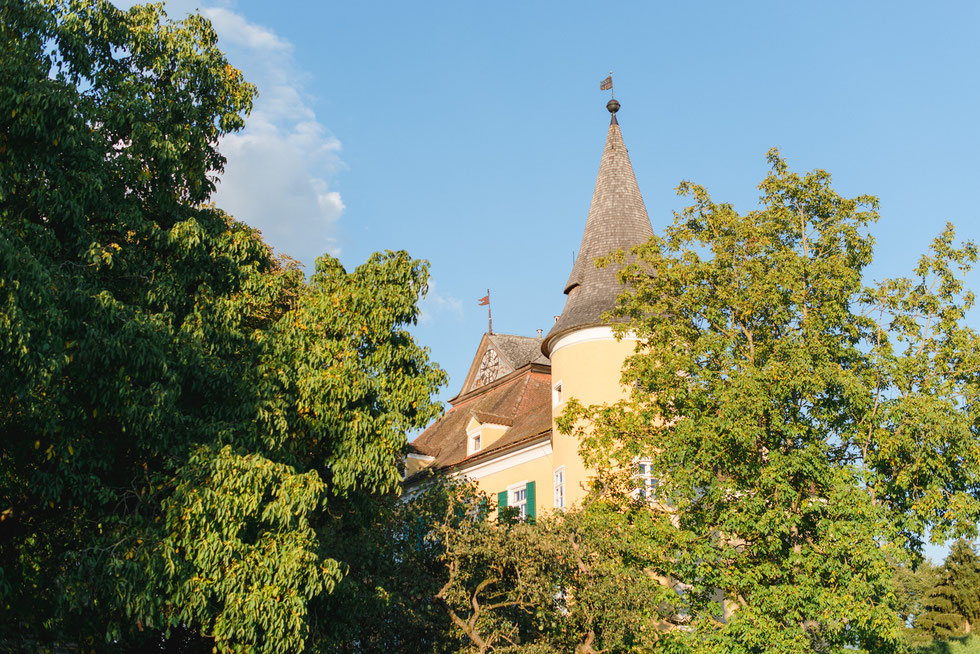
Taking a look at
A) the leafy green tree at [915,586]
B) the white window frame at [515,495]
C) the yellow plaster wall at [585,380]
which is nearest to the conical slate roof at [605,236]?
the yellow plaster wall at [585,380]

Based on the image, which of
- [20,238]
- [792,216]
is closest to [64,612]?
[20,238]

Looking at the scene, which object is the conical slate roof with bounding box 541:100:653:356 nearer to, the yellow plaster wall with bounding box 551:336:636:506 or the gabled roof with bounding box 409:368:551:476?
the yellow plaster wall with bounding box 551:336:636:506

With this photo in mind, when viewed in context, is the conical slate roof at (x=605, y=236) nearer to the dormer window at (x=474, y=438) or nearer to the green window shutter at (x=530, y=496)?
the green window shutter at (x=530, y=496)

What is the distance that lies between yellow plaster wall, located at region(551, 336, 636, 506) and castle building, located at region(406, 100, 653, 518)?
0.03 m

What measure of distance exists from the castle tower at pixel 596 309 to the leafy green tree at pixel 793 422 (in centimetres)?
515


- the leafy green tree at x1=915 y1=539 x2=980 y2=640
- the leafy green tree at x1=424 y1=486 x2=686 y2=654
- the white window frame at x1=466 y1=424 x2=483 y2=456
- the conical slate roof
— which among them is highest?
the conical slate roof

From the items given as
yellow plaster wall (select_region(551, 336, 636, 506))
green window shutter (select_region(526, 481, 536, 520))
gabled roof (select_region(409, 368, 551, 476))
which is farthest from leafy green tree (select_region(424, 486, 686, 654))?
gabled roof (select_region(409, 368, 551, 476))

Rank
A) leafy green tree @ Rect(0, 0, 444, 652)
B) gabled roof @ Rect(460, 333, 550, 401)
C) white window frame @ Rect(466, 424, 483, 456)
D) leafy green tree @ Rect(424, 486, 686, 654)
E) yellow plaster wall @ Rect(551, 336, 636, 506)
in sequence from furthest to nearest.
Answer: gabled roof @ Rect(460, 333, 550, 401) < white window frame @ Rect(466, 424, 483, 456) < yellow plaster wall @ Rect(551, 336, 636, 506) < leafy green tree @ Rect(424, 486, 686, 654) < leafy green tree @ Rect(0, 0, 444, 652)

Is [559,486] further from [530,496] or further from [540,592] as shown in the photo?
[540,592]

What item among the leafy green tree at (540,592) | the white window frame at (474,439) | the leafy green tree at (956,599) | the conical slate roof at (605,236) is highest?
the conical slate roof at (605,236)

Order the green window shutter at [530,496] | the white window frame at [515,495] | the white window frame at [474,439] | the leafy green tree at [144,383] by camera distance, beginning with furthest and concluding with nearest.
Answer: the white window frame at [474,439] → the white window frame at [515,495] → the green window shutter at [530,496] → the leafy green tree at [144,383]

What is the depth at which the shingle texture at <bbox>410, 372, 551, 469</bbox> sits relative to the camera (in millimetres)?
31828

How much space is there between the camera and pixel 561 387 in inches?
1091

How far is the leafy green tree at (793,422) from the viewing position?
17203 millimetres
